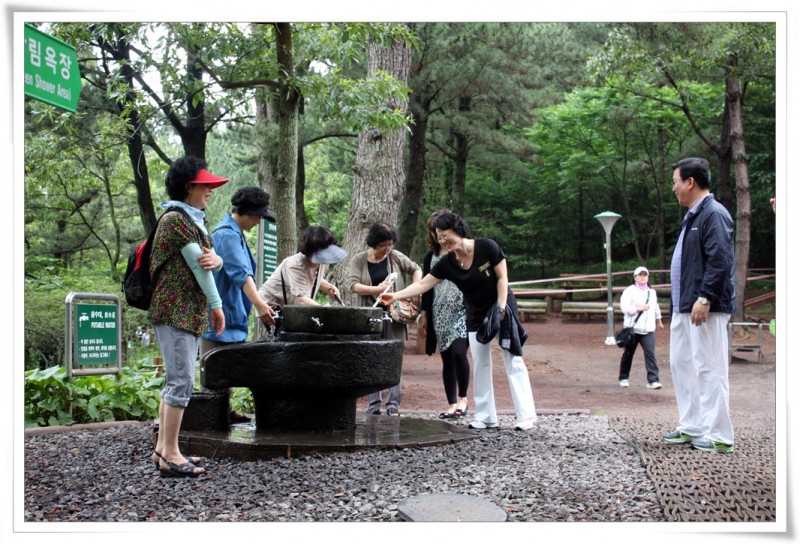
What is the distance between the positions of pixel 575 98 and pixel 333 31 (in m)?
Result: 19.0

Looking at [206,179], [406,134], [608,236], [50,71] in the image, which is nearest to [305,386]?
[206,179]

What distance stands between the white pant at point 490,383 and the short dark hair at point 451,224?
→ 80 cm

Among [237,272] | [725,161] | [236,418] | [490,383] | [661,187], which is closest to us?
[237,272]

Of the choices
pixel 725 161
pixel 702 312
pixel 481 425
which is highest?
pixel 725 161

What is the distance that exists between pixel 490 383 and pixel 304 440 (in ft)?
5.68

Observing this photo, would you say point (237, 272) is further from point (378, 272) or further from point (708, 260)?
point (708, 260)

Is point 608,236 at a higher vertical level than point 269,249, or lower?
higher

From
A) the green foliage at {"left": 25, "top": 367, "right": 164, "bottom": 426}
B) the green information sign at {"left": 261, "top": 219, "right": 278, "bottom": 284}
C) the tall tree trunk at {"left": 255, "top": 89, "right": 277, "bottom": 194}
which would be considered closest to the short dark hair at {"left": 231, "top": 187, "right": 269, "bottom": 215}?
the green information sign at {"left": 261, "top": 219, "right": 278, "bottom": 284}

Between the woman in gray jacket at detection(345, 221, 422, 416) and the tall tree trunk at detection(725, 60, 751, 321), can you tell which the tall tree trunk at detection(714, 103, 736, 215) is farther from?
the woman in gray jacket at detection(345, 221, 422, 416)

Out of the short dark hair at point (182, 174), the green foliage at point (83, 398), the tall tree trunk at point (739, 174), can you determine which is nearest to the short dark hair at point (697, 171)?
the short dark hair at point (182, 174)

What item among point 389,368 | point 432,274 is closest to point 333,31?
point 432,274

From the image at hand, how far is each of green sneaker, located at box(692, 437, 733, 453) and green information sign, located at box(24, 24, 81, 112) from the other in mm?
4161

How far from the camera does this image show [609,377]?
11.5 metres

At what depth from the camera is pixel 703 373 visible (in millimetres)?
4633
